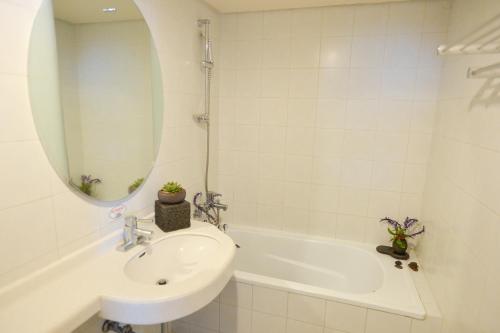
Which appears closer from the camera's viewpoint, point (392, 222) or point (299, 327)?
point (299, 327)

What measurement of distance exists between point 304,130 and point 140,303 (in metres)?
1.68

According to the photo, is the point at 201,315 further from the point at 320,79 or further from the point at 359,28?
the point at 359,28

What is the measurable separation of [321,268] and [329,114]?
1.20 meters

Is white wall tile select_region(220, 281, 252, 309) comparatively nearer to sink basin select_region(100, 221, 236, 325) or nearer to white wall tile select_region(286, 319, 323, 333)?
white wall tile select_region(286, 319, 323, 333)

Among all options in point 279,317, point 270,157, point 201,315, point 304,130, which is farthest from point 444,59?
point 201,315

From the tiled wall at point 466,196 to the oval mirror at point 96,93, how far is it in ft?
5.10

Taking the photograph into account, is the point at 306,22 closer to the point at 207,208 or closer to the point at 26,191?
the point at 207,208

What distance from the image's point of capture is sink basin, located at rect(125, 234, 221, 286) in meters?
1.29

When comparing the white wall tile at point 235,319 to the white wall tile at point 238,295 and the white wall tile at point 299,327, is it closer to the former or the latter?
the white wall tile at point 238,295

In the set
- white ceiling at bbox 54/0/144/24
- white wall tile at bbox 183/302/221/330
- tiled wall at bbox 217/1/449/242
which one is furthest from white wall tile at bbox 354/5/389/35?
white wall tile at bbox 183/302/221/330

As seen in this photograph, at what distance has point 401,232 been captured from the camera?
81.0 inches

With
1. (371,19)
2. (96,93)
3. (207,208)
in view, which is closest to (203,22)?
(96,93)

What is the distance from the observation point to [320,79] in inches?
84.6

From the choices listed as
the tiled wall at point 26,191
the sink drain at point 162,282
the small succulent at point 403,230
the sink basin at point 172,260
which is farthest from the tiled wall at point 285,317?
the tiled wall at point 26,191
